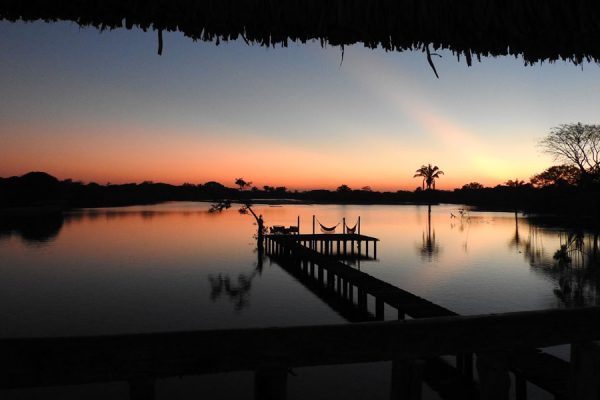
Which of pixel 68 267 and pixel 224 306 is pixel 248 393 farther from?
pixel 68 267

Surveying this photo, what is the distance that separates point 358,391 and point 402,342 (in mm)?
10261

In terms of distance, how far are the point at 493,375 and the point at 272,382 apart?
3.17 feet

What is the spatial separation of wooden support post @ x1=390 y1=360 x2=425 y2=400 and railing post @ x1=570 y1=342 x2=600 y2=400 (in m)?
0.72

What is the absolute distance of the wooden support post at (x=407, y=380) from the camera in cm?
176

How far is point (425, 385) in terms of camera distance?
34.2ft

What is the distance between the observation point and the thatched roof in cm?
300

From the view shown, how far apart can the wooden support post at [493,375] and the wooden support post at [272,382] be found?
85 cm

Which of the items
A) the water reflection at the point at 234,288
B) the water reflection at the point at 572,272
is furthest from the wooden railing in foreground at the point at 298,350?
the water reflection at the point at 234,288

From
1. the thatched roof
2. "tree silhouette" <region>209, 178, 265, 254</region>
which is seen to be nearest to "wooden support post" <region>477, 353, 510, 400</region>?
the thatched roof

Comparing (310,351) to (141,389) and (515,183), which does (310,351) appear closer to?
(141,389)

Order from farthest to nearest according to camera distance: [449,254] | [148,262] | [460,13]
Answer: [449,254] → [148,262] → [460,13]

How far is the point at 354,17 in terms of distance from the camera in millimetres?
3023

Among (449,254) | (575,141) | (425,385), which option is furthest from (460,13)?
(449,254)

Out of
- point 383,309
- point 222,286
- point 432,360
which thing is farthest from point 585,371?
point 222,286
